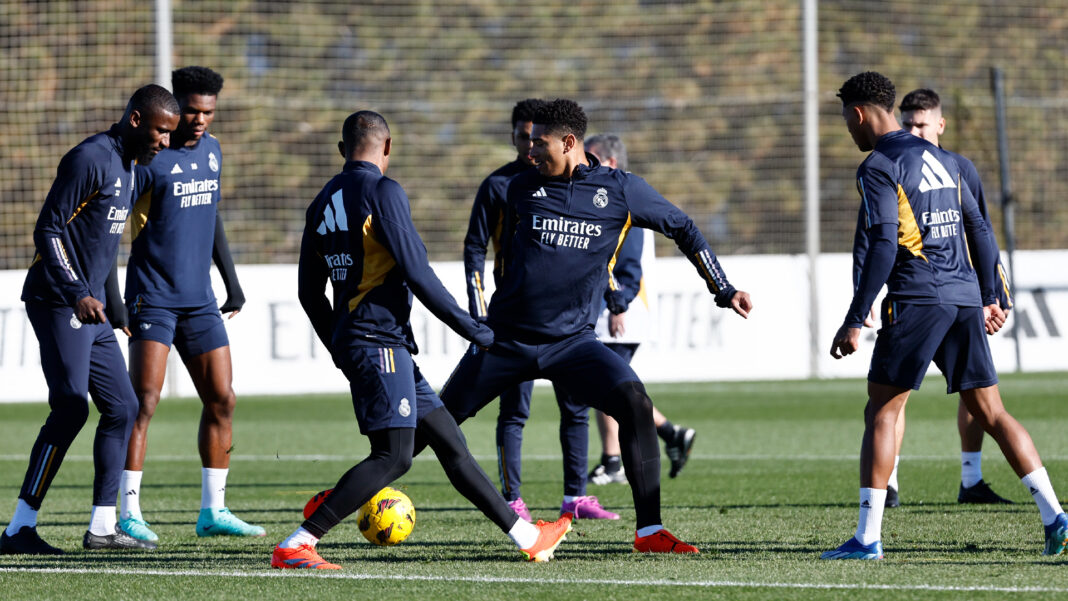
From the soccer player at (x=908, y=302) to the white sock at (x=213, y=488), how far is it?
3.09 metres

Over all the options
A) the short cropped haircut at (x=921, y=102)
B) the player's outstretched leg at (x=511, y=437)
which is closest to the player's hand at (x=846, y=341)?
the short cropped haircut at (x=921, y=102)

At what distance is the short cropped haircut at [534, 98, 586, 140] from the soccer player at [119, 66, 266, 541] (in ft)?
5.59

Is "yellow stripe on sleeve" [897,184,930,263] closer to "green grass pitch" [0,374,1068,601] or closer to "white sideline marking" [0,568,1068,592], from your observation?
"green grass pitch" [0,374,1068,601]

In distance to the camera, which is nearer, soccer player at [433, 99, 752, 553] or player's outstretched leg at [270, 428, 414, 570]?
player's outstretched leg at [270, 428, 414, 570]

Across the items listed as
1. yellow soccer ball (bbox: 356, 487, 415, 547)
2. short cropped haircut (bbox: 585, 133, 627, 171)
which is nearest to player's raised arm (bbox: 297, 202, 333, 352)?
yellow soccer ball (bbox: 356, 487, 415, 547)

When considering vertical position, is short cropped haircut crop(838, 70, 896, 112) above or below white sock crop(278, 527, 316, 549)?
above

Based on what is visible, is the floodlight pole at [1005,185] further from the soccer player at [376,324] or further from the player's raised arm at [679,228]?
the soccer player at [376,324]

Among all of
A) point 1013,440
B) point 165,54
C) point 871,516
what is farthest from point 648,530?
point 165,54

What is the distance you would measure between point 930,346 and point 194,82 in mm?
3642

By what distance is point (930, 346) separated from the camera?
646 centimetres

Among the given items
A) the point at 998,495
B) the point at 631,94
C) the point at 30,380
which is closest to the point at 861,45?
the point at 631,94

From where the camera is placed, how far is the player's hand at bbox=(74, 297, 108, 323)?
6727 millimetres

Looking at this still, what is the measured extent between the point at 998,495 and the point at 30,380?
12.8 metres

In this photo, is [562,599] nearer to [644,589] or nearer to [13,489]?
[644,589]
